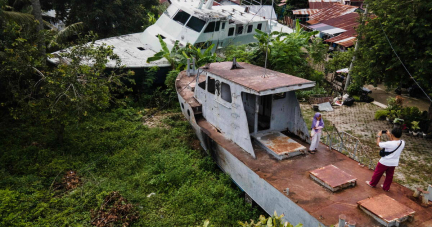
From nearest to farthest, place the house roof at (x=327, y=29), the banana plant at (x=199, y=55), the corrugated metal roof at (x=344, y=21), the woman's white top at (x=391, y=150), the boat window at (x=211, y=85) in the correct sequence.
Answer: the woman's white top at (x=391, y=150) < the boat window at (x=211, y=85) < the banana plant at (x=199, y=55) < the house roof at (x=327, y=29) < the corrugated metal roof at (x=344, y=21)

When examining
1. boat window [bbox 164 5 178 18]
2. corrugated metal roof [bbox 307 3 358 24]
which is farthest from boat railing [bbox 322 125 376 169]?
corrugated metal roof [bbox 307 3 358 24]

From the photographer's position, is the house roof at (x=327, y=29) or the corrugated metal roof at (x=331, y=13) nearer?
the house roof at (x=327, y=29)

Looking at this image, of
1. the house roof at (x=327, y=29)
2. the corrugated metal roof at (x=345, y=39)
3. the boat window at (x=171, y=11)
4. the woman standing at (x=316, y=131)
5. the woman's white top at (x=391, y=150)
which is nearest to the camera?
the woman's white top at (x=391, y=150)

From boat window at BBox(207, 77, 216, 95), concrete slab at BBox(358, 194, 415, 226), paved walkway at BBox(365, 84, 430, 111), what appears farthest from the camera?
paved walkway at BBox(365, 84, 430, 111)

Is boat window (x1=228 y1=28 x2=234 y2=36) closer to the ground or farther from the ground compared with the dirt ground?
farther from the ground

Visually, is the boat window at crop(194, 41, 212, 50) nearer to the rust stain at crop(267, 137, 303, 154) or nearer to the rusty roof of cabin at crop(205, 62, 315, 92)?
the rusty roof of cabin at crop(205, 62, 315, 92)

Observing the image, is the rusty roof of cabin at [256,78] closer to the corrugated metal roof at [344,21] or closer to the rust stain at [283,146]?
the rust stain at [283,146]

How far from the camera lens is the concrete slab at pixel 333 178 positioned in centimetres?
567

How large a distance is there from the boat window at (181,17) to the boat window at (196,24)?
0.90ft

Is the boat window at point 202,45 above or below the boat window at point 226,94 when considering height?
above

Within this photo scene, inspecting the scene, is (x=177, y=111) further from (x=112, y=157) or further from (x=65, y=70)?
(x=65, y=70)

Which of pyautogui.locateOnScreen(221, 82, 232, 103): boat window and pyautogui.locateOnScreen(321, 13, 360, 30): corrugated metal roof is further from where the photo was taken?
pyautogui.locateOnScreen(321, 13, 360, 30): corrugated metal roof

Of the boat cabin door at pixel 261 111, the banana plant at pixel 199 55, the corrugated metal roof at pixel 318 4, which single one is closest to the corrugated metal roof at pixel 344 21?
the corrugated metal roof at pixel 318 4

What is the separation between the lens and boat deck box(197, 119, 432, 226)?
5090 mm
